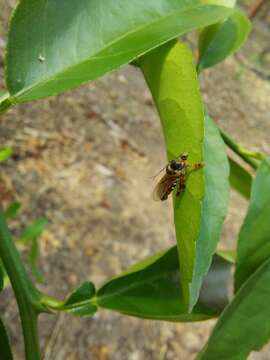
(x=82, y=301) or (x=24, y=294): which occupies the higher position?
(x=24, y=294)

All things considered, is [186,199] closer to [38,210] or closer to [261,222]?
[261,222]

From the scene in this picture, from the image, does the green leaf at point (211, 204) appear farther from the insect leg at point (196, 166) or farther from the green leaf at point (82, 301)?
the green leaf at point (82, 301)

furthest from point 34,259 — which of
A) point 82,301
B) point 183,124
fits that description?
point 183,124

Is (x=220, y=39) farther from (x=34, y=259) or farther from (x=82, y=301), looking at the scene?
(x=34, y=259)

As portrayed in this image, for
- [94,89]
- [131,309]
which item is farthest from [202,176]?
[94,89]

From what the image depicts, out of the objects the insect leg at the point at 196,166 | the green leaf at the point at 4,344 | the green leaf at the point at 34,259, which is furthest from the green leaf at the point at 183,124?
the green leaf at the point at 34,259

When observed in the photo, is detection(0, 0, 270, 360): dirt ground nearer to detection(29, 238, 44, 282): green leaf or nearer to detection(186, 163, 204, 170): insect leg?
detection(29, 238, 44, 282): green leaf
